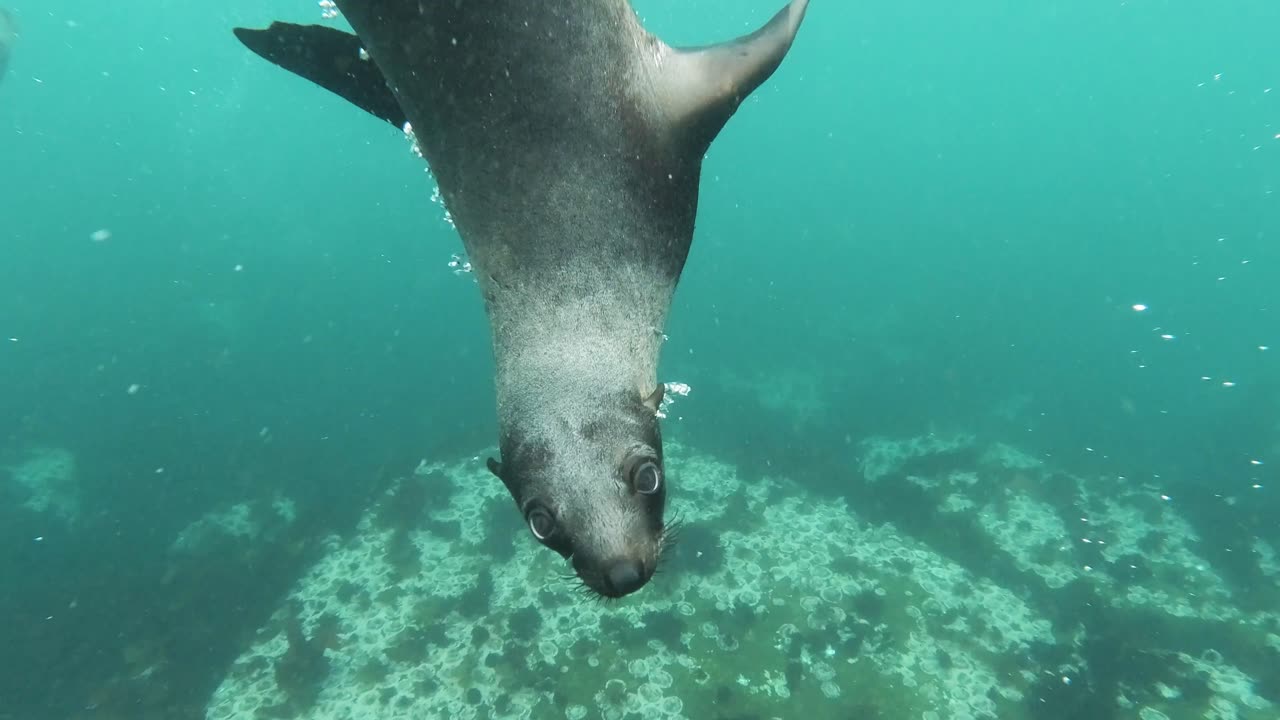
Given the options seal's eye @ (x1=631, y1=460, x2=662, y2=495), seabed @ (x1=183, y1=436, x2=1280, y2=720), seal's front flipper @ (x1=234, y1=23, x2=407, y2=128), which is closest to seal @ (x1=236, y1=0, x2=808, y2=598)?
seal's eye @ (x1=631, y1=460, x2=662, y2=495)

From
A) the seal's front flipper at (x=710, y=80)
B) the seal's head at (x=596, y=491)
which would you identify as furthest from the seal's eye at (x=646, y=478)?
the seal's front flipper at (x=710, y=80)

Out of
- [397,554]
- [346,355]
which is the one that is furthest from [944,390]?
[346,355]

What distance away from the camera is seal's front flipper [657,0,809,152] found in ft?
9.21

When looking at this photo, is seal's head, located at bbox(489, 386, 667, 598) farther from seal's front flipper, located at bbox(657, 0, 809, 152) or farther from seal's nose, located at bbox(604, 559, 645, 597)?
seal's front flipper, located at bbox(657, 0, 809, 152)

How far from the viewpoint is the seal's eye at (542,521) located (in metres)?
1.86

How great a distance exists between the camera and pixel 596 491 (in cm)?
185

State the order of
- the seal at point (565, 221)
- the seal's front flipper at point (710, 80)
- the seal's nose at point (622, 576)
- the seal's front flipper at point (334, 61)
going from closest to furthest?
1. the seal's nose at point (622, 576)
2. the seal at point (565, 221)
3. the seal's front flipper at point (710, 80)
4. the seal's front flipper at point (334, 61)

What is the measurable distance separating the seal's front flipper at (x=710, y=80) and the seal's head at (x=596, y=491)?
55.2 inches

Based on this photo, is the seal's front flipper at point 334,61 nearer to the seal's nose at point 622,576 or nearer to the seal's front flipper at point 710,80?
the seal's front flipper at point 710,80

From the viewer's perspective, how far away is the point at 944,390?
21281 millimetres

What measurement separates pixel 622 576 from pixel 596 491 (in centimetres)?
23

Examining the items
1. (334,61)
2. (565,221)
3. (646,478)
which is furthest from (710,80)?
(334,61)

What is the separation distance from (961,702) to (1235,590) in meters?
7.21

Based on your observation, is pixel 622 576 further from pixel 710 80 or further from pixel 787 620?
pixel 787 620
